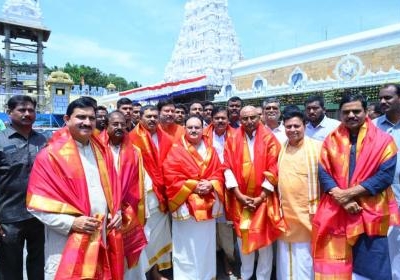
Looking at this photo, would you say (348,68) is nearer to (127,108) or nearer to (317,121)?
(317,121)

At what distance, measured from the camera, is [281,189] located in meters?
3.22

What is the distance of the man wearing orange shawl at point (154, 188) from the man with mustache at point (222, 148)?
645 mm

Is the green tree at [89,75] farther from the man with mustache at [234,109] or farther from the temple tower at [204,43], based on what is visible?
the man with mustache at [234,109]

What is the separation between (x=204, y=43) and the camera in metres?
29.6

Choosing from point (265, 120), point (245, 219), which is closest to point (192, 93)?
point (265, 120)

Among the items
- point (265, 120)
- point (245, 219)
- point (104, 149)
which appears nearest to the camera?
point (104, 149)

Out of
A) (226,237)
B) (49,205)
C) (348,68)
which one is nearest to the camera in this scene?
(49,205)

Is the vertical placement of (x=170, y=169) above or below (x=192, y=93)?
below

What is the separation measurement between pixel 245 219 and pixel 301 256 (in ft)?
2.01

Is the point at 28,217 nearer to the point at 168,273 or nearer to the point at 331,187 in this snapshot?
the point at 168,273

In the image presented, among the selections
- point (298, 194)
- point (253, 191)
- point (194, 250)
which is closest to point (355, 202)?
point (298, 194)

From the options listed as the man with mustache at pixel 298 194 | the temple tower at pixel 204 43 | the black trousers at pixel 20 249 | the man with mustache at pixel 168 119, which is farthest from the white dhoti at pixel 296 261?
the temple tower at pixel 204 43

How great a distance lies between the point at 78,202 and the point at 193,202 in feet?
4.32

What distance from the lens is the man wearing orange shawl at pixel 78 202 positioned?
225cm
